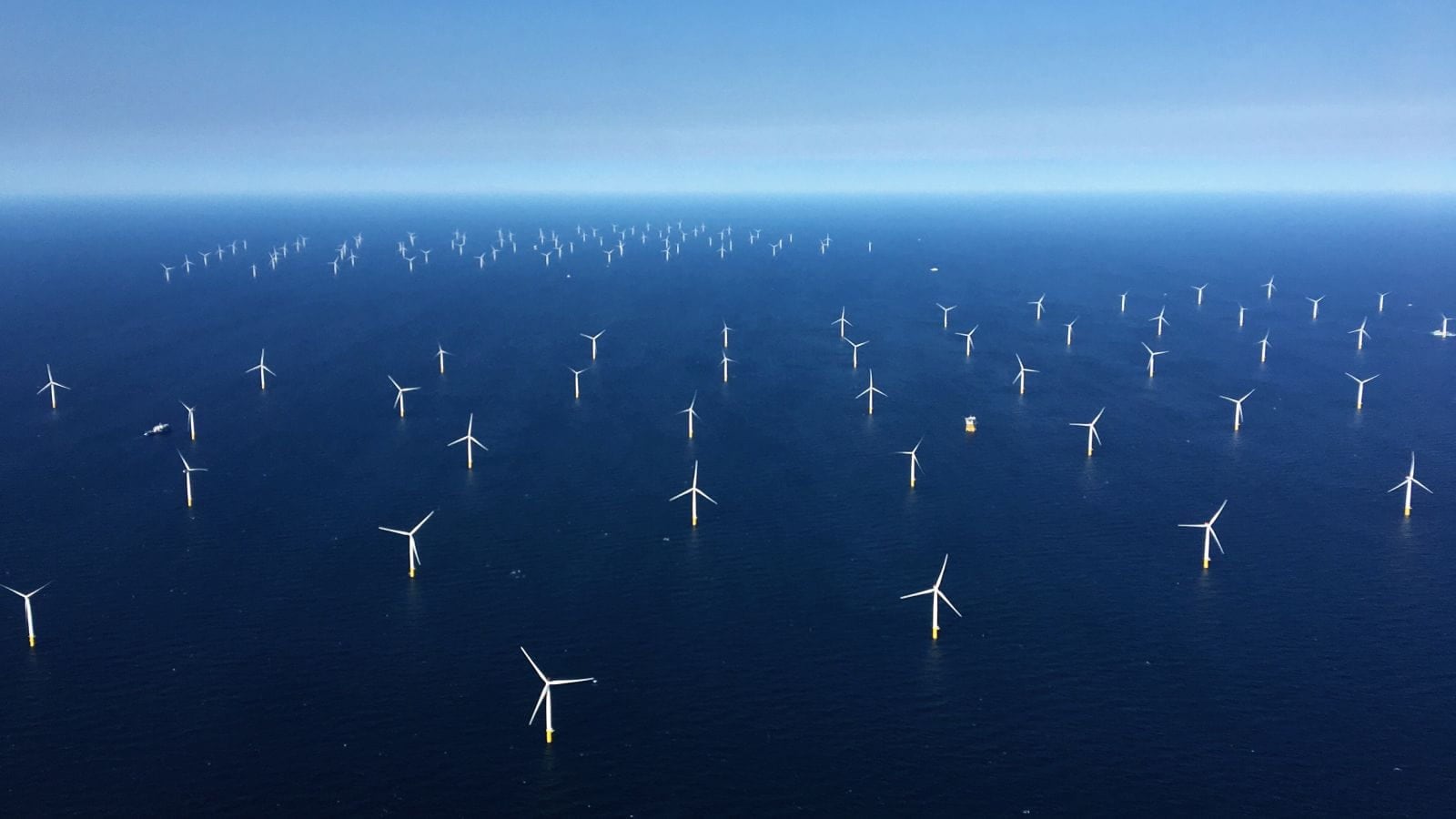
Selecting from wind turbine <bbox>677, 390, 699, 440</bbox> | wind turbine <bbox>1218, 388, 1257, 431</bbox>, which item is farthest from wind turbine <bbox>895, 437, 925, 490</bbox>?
wind turbine <bbox>1218, 388, 1257, 431</bbox>

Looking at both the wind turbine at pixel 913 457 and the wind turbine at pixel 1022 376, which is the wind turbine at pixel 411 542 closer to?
the wind turbine at pixel 913 457

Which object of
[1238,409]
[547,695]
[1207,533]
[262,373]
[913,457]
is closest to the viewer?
[547,695]

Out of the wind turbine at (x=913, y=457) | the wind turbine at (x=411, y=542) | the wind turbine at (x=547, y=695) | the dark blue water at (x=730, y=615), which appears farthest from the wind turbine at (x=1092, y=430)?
the wind turbine at (x=411, y=542)

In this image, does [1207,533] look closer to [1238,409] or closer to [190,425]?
[1238,409]

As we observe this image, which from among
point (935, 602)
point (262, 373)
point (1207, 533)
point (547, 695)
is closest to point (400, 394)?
point (262, 373)

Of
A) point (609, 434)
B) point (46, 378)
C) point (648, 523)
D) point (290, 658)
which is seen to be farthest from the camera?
point (46, 378)

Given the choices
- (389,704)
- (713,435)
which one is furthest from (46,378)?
(389,704)

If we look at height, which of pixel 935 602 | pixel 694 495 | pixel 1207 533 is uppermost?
pixel 1207 533

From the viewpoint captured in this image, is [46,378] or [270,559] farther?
[46,378]

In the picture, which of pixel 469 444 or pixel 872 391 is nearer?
pixel 469 444

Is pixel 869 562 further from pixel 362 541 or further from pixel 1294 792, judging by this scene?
pixel 362 541

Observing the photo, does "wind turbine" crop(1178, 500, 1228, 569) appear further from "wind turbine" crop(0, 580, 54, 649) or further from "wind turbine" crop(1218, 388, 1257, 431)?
"wind turbine" crop(0, 580, 54, 649)
